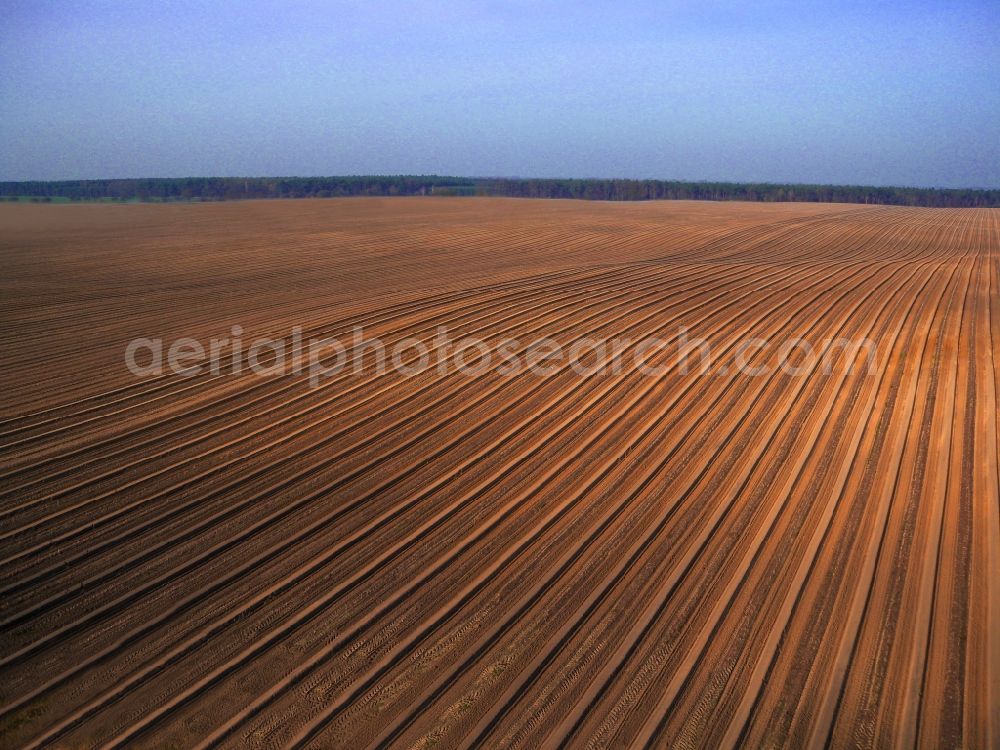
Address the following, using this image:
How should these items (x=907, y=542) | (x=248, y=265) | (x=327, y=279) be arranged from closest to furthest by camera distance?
1. (x=907, y=542)
2. (x=327, y=279)
3. (x=248, y=265)

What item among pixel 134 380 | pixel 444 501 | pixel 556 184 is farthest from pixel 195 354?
pixel 556 184

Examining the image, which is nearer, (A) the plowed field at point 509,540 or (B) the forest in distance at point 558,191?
(A) the plowed field at point 509,540

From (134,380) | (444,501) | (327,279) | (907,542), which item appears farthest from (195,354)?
(907,542)

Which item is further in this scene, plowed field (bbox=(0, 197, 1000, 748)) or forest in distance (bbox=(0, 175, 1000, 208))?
forest in distance (bbox=(0, 175, 1000, 208))

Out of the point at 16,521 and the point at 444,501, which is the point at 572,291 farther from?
the point at 16,521

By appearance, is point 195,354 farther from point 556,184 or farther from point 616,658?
point 556,184

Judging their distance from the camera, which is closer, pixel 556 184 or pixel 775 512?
pixel 775 512

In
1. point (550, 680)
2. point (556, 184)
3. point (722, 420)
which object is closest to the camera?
point (550, 680)

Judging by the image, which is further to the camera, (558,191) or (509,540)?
(558,191)

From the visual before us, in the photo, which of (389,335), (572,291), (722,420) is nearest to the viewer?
(722,420)
